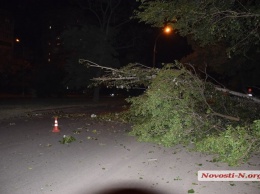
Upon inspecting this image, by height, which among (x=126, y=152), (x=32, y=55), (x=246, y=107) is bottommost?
(x=126, y=152)

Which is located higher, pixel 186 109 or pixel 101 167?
pixel 186 109

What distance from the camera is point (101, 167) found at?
7254 mm

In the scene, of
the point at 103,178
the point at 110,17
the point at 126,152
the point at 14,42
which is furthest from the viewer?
the point at 14,42

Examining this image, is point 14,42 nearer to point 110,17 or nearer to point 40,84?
point 40,84

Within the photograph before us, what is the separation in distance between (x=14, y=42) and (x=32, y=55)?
5678 millimetres

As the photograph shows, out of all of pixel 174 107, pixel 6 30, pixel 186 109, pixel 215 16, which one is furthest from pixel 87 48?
pixel 6 30

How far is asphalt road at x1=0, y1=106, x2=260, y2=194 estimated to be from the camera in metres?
5.78

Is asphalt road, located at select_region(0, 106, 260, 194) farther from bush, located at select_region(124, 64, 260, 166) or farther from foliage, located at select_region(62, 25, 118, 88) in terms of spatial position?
foliage, located at select_region(62, 25, 118, 88)

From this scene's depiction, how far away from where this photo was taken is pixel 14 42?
5053 cm

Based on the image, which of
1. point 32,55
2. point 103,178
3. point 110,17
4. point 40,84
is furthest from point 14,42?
point 103,178

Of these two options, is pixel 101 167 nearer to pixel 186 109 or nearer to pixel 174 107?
pixel 174 107

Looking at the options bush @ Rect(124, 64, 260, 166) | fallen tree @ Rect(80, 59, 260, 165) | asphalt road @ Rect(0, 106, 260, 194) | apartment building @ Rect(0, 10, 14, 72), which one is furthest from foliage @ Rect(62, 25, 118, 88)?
bush @ Rect(124, 64, 260, 166)

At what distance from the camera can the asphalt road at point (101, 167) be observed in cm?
578

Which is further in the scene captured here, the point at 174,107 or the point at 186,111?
the point at 174,107
